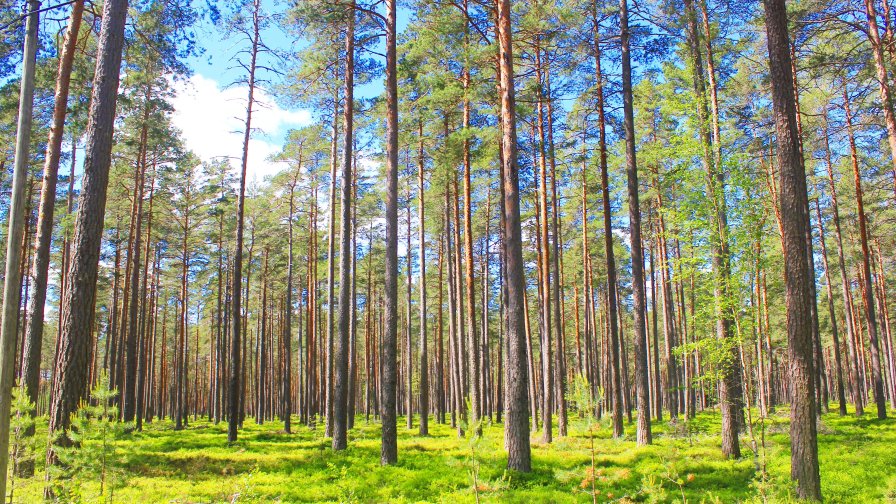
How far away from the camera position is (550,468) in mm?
10531

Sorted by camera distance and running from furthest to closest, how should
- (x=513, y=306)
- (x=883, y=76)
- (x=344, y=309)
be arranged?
(x=344, y=309)
(x=883, y=76)
(x=513, y=306)

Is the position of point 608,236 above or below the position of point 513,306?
above

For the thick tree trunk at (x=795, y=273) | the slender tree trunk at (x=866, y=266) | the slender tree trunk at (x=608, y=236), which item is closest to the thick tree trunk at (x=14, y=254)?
the thick tree trunk at (x=795, y=273)

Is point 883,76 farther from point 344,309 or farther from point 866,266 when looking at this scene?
point 344,309

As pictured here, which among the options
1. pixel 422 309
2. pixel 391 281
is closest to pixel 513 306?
pixel 391 281

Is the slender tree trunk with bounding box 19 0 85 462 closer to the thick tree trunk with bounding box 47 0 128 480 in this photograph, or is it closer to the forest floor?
the forest floor

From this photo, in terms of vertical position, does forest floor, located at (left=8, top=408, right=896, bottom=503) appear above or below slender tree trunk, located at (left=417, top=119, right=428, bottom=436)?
below

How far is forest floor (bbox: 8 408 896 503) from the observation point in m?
8.01

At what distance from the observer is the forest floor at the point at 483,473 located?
315 inches

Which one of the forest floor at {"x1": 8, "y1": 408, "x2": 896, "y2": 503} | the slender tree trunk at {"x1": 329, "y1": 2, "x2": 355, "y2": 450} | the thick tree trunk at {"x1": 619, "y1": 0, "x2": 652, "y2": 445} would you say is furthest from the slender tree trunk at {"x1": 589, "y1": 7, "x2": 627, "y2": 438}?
the slender tree trunk at {"x1": 329, "y1": 2, "x2": 355, "y2": 450}

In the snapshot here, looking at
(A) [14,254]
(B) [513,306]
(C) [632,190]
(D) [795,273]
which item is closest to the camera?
(A) [14,254]

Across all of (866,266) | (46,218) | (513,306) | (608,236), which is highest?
(608,236)

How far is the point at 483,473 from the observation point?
33.1ft

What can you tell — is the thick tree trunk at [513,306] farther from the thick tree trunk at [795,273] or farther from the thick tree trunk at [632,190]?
the thick tree trunk at [632,190]
